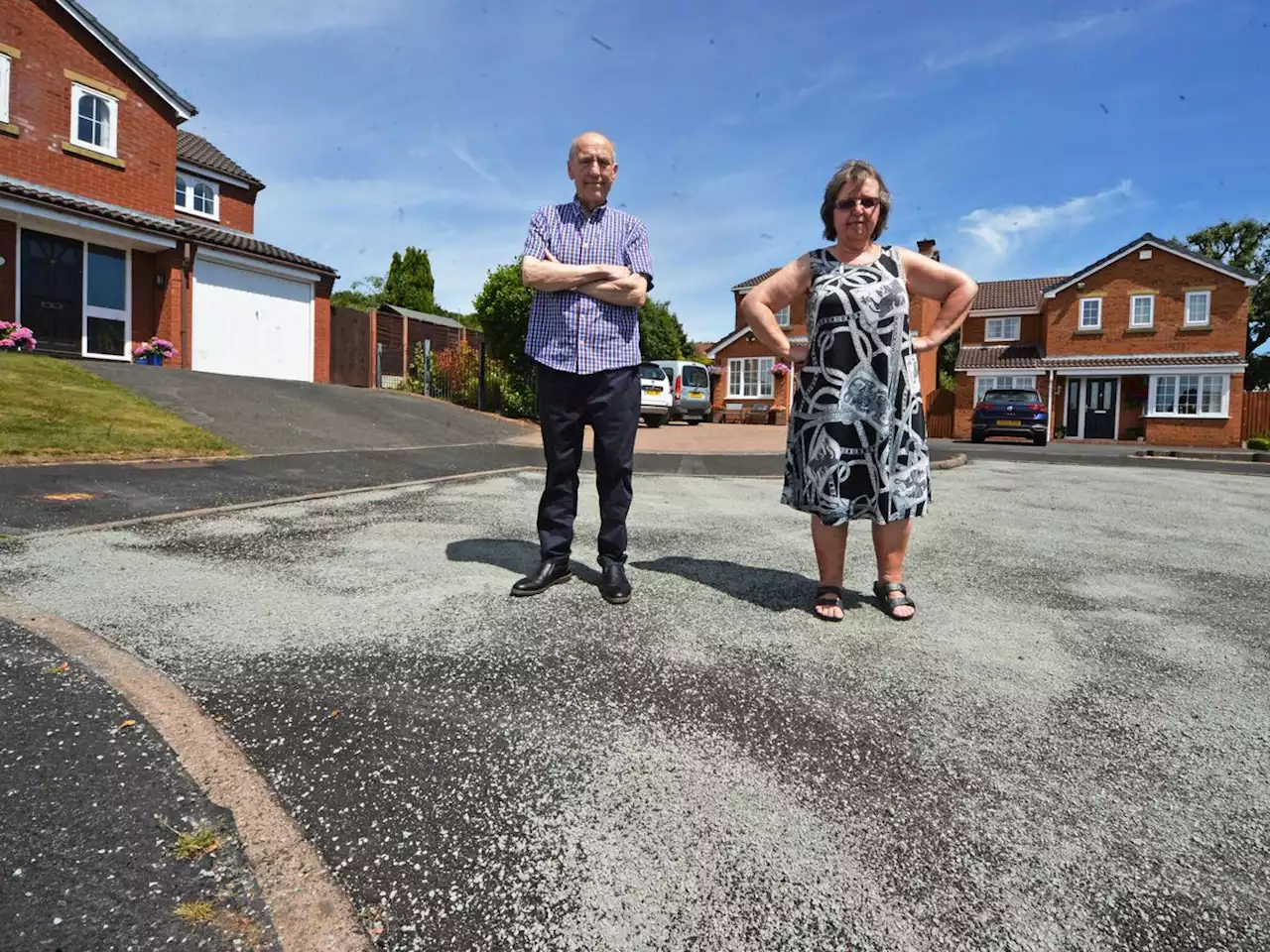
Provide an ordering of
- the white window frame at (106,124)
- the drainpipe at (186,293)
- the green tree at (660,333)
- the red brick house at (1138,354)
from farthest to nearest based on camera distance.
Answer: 1. the green tree at (660,333)
2. the red brick house at (1138,354)
3. the drainpipe at (186,293)
4. the white window frame at (106,124)

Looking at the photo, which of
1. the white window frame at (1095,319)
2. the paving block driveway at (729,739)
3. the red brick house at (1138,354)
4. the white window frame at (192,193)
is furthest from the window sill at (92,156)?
the white window frame at (1095,319)

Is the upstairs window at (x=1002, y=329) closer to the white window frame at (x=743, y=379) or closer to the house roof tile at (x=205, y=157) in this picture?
the white window frame at (x=743, y=379)

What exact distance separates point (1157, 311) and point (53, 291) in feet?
111

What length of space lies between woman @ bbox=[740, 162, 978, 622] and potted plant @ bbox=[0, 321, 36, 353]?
47.6 ft

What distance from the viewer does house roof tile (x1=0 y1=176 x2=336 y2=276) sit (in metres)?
13.1

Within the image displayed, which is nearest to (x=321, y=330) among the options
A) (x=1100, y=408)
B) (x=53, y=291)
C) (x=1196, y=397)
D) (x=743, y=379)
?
(x=53, y=291)

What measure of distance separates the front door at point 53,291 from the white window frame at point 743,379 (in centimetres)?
2250

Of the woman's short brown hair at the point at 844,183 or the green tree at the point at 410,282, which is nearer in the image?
the woman's short brown hair at the point at 844,183

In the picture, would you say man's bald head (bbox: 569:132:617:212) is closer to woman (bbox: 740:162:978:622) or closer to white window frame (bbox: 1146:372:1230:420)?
woman (bbox: 740:162:978:622)

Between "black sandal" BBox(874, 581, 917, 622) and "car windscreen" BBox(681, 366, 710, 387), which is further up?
"car windscreen" BBox(681, 366, 710, 387)

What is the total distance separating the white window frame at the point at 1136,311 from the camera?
87.2 feet

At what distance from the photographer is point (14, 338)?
12070 mm

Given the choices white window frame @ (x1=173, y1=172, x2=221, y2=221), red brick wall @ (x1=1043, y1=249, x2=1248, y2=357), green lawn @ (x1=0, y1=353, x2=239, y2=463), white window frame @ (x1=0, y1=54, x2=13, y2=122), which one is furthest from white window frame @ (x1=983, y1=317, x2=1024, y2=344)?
white window frame @ (x1=0, y1=54, x2=13, y2=122)

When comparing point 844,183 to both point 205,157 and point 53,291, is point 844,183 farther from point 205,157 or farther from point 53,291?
point 205,157
